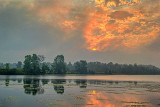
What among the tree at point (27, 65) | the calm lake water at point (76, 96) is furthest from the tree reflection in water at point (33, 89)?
the tree at point (27, 65)

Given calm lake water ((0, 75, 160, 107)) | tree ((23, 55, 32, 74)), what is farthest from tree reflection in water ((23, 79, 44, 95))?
tree ((23, 55, 32, 74))

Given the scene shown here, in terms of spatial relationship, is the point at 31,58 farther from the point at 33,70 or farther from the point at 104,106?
the point at 104,106

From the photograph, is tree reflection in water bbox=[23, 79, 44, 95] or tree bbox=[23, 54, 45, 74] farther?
tree bbox=[23, 54, 45, 74]

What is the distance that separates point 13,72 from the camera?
509 feet

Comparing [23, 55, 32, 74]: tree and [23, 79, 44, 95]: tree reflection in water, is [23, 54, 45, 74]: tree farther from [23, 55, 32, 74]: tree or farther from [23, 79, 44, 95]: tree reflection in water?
[23, 79, 44, 95]: tree reflection in water

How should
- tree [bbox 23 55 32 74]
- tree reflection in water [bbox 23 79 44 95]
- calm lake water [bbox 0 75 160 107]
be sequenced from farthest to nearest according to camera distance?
tree [bbox 23 55 32 74]
tree reflection in water [bbox 23 79 44 95]
calm lake water [bbox 0 75 160 107]

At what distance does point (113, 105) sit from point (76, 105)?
A: 5.54m

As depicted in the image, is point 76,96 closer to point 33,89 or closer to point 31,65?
point 33,89

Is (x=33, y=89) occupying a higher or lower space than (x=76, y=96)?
higher

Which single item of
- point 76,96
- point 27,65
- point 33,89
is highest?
point 27,65

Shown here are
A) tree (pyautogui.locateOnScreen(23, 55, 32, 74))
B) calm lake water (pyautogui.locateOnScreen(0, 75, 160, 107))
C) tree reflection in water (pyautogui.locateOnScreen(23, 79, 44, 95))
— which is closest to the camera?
calm lake water (pyautogui.locateOnScreen(0, 75, 160, 107))

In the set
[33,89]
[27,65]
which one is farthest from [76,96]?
[27,65]

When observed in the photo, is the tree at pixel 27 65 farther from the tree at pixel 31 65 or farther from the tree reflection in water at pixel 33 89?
the tree reflection in water at pixel 33 89

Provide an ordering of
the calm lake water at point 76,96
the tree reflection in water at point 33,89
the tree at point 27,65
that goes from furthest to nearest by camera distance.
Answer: the tree at point 27,65
the tree reflection in water at point 33,89
the calm lake water at point 76,96
